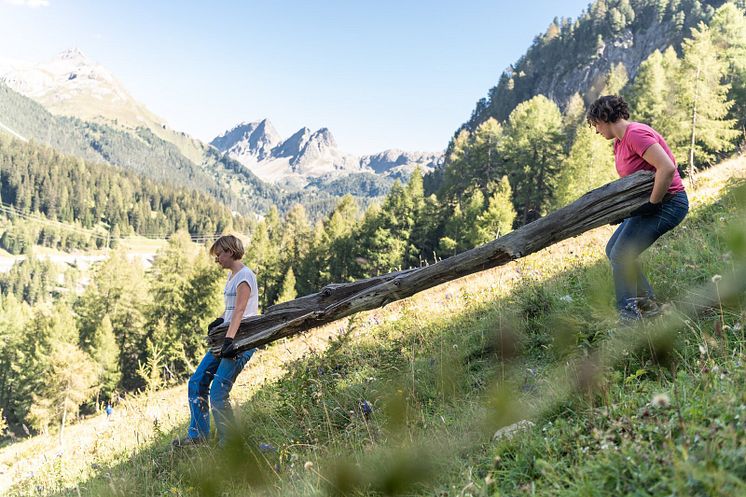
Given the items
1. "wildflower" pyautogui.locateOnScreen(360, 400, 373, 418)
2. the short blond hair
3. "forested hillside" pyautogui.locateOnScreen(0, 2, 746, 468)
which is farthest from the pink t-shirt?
"forested hillside" pyautogui.locateOnScreen(0, 2, 746, 468)

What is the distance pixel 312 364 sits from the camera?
17.5 feet

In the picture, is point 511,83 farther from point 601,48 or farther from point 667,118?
point 667,118

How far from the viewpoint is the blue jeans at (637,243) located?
12.9 ft

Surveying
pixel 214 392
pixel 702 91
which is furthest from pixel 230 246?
pixel 702 91

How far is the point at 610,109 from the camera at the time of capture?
13.9 ft

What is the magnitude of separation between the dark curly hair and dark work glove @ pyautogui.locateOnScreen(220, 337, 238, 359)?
4153 millimetres

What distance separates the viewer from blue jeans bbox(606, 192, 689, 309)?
3.94 meters

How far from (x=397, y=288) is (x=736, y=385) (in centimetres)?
259

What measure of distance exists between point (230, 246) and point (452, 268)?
254 cm

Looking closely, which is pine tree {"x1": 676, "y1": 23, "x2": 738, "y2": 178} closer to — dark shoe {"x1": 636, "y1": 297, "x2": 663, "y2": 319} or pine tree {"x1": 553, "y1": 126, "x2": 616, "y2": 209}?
pine tree {"x1": 553, "y1": 126, "x2": 616, "y2": 209}

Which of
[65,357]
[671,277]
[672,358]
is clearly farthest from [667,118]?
[65,357]

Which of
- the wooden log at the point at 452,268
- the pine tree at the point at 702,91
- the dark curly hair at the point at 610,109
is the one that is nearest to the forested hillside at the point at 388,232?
the pine tree at the point at 702,91

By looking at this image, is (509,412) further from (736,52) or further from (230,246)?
(736,52)

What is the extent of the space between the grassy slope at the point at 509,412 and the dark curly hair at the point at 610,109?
133 centimetres
